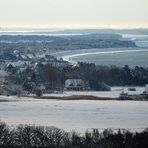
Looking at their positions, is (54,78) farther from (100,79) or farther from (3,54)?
(3,54)

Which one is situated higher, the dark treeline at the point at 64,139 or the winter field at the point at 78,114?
the dark treeline at the point at 64,139

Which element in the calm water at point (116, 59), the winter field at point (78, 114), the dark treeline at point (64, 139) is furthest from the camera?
the calm water at point (116, 59)

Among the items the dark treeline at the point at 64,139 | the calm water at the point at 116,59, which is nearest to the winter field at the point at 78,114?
the dark treeline at the point at 64,139

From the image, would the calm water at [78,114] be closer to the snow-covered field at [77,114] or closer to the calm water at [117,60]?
the snow-covered field at [77,114]

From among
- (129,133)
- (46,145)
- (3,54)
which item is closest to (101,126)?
(129,133)

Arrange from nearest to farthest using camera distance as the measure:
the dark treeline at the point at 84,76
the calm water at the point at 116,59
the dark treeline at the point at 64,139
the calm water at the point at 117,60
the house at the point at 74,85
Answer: the dark treeline at the point at 64,139
the house at the point at 74,85
the dark treeline at the point at 84,76
the calm water at the point at 117,60
the calm water at the point at 116,59

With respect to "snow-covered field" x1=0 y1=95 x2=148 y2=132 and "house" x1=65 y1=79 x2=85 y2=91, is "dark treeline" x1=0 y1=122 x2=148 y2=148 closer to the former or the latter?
"snow-covered field" x1=0 y1=95 x2=148 y2=132

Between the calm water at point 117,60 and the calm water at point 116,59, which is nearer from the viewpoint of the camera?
the calm water at point 117,60

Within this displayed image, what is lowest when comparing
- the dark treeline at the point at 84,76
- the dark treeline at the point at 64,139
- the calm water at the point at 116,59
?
the calm water at the point at 116,59
